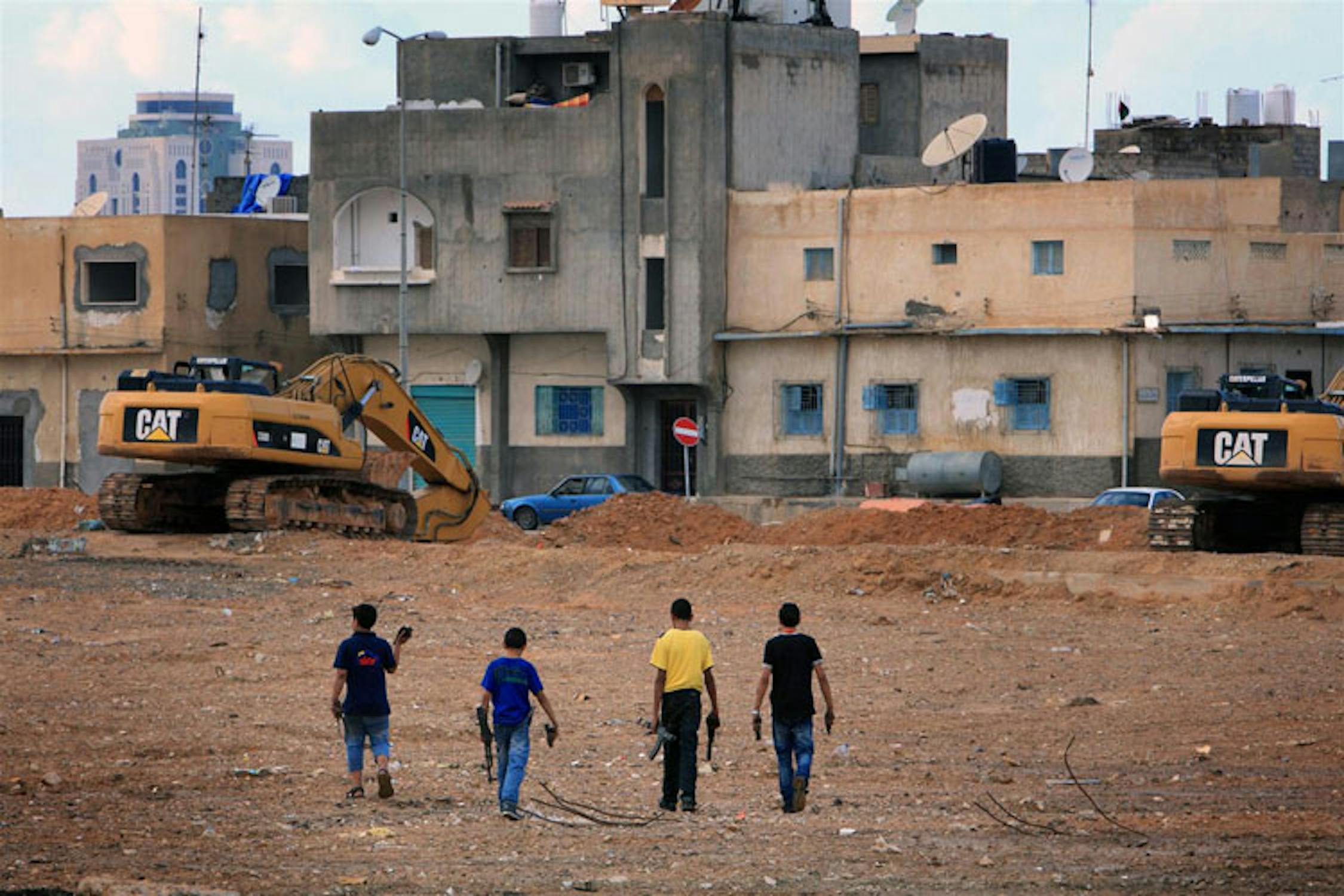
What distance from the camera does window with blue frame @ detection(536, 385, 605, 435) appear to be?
53.1 meters

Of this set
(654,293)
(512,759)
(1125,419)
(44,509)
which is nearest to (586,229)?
(654,293)

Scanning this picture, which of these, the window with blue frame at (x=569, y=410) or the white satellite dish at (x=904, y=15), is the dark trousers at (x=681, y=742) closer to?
the window with blue frame at (x=569, y=410)

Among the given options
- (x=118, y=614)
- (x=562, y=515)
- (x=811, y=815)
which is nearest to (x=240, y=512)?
(x=118, y=614)

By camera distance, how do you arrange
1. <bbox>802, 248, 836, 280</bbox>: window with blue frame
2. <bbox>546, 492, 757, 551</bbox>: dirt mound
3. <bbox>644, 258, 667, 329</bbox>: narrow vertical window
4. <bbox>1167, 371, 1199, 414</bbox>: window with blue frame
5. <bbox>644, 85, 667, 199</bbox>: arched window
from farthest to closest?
<bbox>644, 258, 667, 329</bbox>: narrow vertical window
<bbox>644, 85, 667, 199</bbox>: arched window
<bbox>802, 248, 836, 280</bbox>: window with blue frame
<bbox>1167, 371, 1199, 414</bbox>: window with blue frame
<bbox>546, 492, 757, 551</bbox>: dirt mound

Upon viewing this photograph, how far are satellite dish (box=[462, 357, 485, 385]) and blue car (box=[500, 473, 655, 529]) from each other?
4381mm

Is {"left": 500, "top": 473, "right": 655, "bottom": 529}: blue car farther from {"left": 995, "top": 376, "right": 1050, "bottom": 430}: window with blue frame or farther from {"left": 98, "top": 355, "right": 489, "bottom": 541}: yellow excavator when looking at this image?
{"left": 98, "top": 355, "right": 489, "bottom": 541}: yellow excavator

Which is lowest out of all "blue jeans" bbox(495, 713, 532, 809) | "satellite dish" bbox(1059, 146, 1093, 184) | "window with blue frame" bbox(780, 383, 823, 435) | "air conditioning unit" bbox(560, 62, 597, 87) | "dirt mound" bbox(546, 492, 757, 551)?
"blue jeans" bbox(495, 713, 532, 809)

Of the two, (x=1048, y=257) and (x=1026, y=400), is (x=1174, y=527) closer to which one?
(x=1026, y=400)

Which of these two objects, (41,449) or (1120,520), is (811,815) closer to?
(1120,520)

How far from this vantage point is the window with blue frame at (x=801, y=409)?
167 ft

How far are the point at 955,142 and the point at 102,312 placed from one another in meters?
20.2

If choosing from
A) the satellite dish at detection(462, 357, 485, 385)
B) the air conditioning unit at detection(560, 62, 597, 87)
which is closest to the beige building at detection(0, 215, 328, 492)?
the satellite dish at detection(462, 357, 485, 385)

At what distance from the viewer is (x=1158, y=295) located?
1893 inches

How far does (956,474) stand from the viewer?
157 ft
